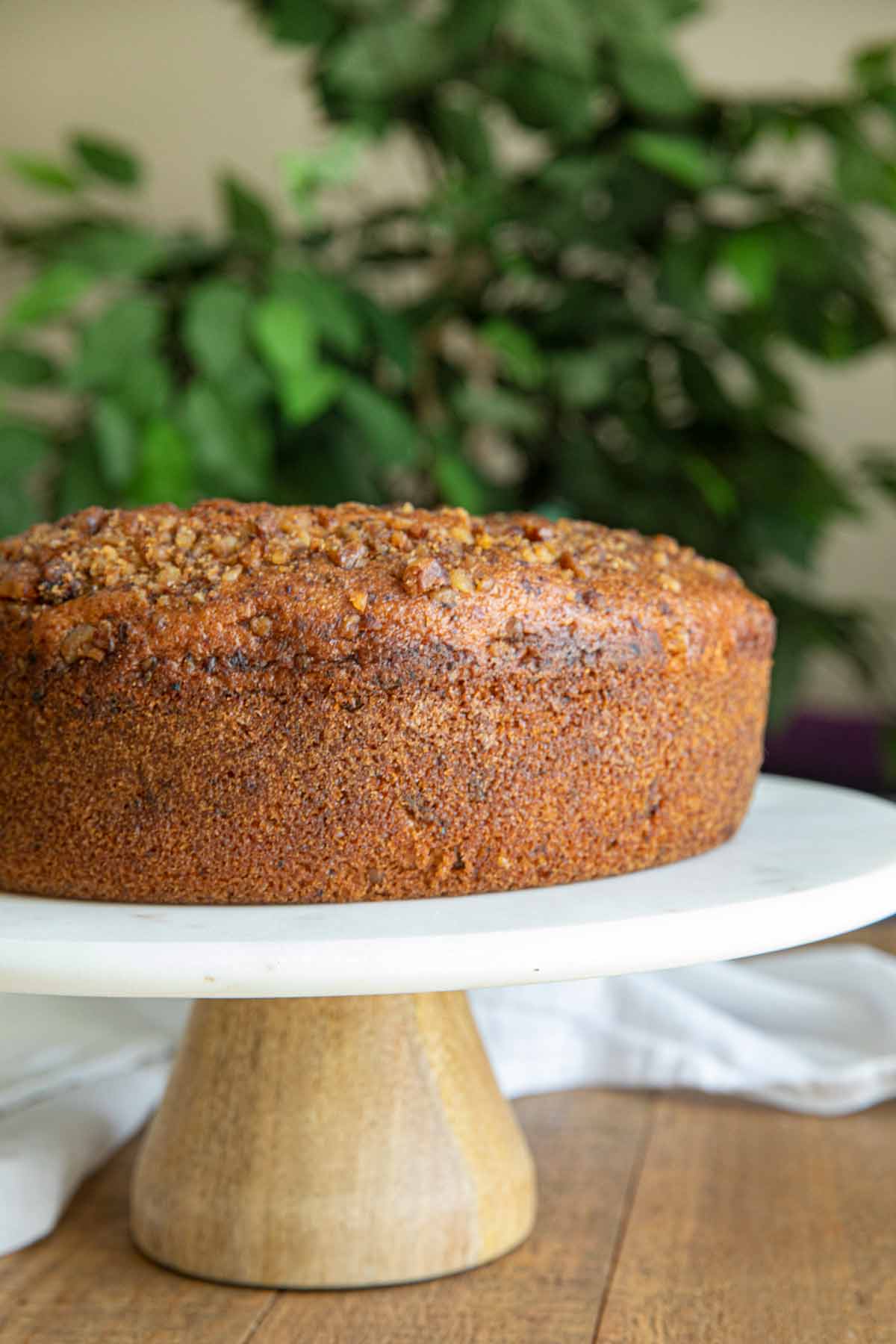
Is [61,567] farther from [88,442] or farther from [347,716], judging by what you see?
[88,442]

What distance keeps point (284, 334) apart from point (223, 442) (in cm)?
14

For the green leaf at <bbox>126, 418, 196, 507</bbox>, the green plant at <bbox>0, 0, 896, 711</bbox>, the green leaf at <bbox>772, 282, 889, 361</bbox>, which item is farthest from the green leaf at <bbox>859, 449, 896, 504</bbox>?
the green leaf at <bbox>126, 418, 196, 507</bbox>

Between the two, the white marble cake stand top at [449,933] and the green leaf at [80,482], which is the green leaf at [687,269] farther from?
the white marble cake stand top at [449,933]

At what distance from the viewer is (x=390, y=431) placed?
1564 millimetres

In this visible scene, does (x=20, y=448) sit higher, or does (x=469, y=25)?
(x=469, y=25)

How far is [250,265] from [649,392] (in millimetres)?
542

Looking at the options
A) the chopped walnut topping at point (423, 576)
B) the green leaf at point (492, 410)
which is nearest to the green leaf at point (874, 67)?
the green leaf at point (492, 410)

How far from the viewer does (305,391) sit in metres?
1.48

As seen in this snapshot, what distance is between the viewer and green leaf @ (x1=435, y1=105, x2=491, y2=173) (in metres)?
1.74

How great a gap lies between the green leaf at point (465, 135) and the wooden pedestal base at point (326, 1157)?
4.05 feet

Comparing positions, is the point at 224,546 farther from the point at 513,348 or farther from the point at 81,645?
the point at 513,348

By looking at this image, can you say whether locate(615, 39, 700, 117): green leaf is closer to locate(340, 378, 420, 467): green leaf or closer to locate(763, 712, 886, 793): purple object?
locate(340, 378, 420, 467): green leaf

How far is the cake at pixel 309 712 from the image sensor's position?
27.7 inches

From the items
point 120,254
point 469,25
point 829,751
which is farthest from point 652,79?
point 829,751
